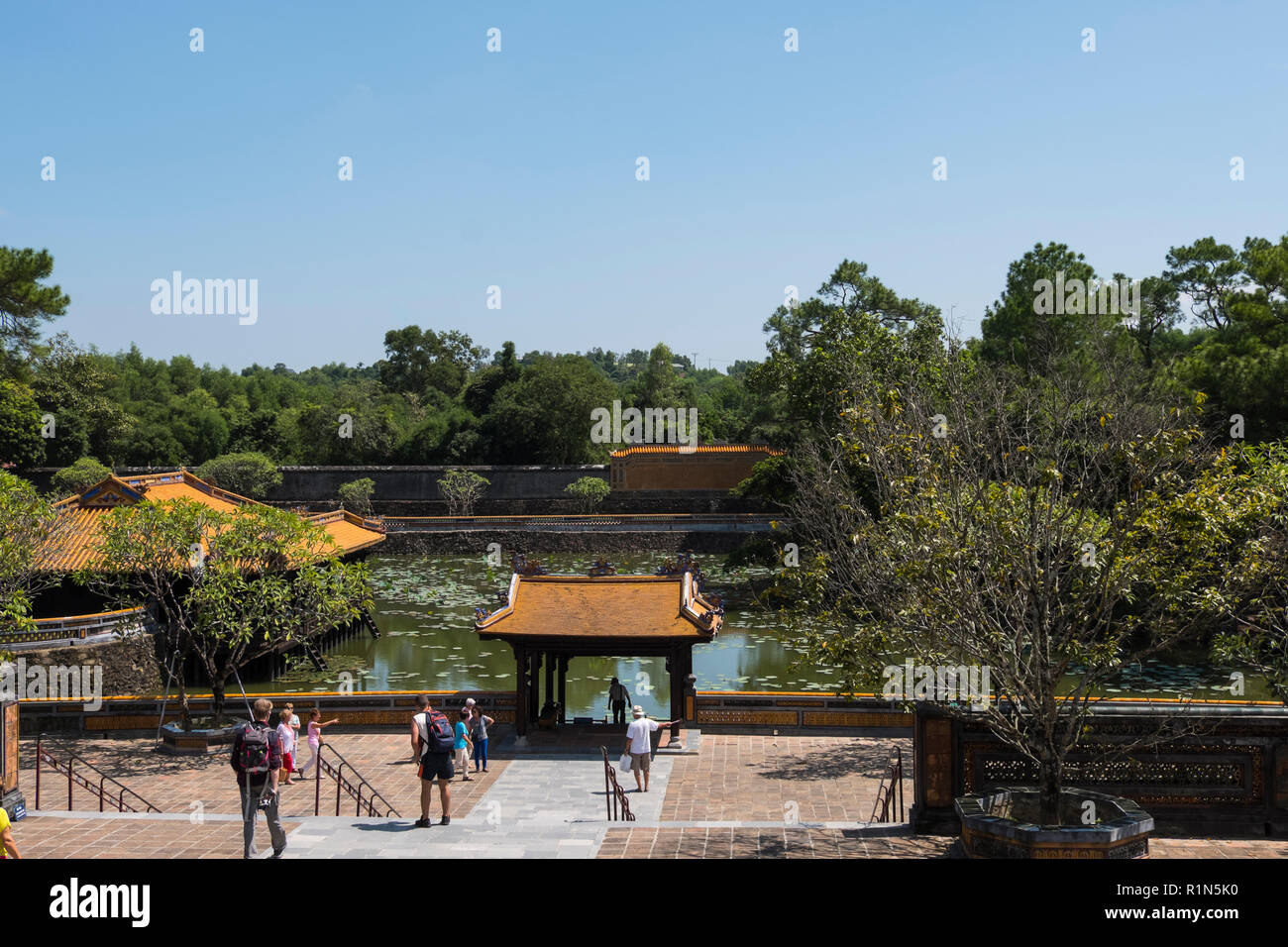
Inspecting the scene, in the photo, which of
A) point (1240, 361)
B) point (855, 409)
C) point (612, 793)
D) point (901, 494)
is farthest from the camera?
point (1240, 361)

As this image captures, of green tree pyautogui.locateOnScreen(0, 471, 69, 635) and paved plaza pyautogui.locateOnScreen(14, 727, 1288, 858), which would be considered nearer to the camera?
paved plaza pyautogui.locateOnScreen(14, 727, 1288, 858)

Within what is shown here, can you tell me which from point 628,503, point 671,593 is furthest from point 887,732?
point 628,503

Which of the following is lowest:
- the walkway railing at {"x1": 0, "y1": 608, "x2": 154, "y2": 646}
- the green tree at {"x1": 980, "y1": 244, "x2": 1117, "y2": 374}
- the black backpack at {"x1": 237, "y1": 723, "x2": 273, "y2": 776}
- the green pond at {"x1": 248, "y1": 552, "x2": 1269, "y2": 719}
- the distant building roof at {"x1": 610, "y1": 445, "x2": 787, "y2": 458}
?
the green pond at {"x1": 248, "y1": 552, "x2": 1269, "y2": 719}

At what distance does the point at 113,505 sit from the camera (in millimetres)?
25266

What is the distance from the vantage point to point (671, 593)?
17.5m

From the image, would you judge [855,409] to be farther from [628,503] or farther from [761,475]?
[628,503]

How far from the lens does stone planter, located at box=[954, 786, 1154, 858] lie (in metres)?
8.59

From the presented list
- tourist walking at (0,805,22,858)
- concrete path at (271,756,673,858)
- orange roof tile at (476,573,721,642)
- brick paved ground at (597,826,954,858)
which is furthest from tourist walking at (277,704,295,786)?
brick paved ground at (597,826,954,858)

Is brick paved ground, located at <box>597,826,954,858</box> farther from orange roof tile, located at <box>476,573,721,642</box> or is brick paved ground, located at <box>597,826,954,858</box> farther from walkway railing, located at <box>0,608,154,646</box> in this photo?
walkway railing, located at <box>0,608,154,646</box>

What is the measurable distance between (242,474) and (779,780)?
4607 centimetres

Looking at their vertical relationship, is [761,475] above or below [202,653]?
above

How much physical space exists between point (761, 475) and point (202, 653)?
2132 centimetres

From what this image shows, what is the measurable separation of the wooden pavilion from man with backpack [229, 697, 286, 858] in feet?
23.3

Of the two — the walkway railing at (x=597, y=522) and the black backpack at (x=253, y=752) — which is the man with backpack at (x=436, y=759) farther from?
the walkway railing at (x=597, y=522)
